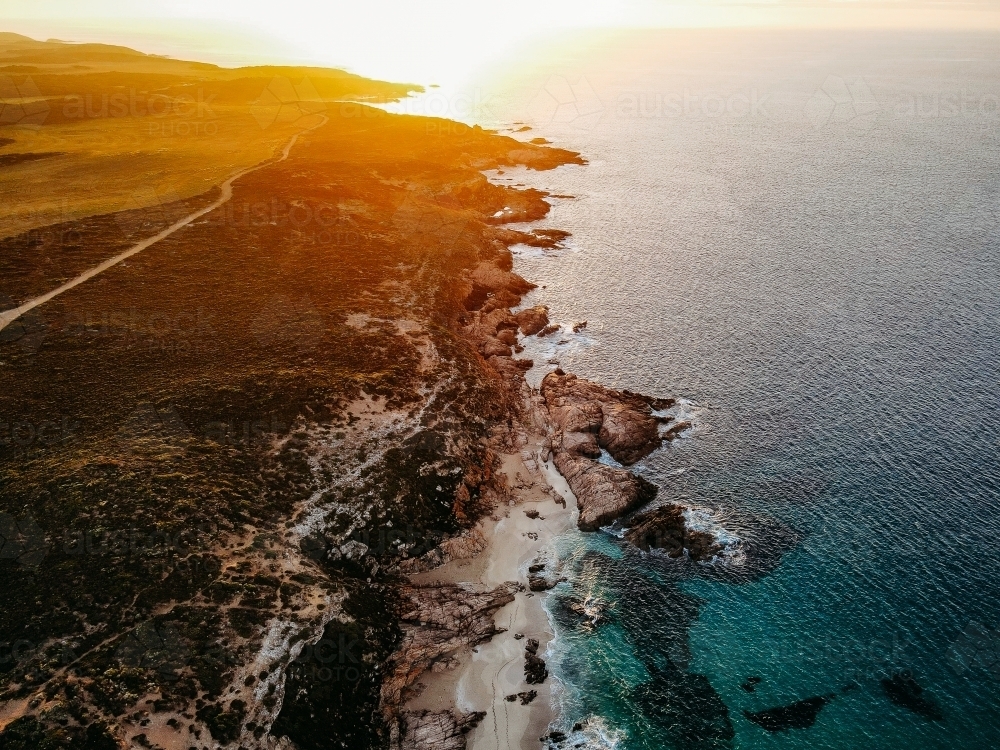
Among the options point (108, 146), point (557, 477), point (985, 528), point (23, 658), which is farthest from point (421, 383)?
point (108, 146)

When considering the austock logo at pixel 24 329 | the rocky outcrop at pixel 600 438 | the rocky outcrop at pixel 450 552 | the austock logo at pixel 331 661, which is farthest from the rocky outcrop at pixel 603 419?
the austock logo at pixel 24 329

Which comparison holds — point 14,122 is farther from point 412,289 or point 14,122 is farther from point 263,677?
point 263,677

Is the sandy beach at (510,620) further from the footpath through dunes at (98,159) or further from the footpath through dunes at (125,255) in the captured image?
the footpath through dunes at (98,159)

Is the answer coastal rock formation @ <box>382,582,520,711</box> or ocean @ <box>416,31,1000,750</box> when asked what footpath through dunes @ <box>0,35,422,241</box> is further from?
ocean @ <box>416,31,1000,750</box>

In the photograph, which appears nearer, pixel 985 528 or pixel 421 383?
pixel 985 528

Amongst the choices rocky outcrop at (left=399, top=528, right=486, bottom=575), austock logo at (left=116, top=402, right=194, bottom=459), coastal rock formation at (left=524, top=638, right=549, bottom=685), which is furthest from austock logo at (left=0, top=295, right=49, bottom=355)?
coastal rock formation at (left=524, top=638, right=549, bottom=685)

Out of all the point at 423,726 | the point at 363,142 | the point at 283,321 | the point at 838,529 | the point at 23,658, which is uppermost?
the point at 363,142
